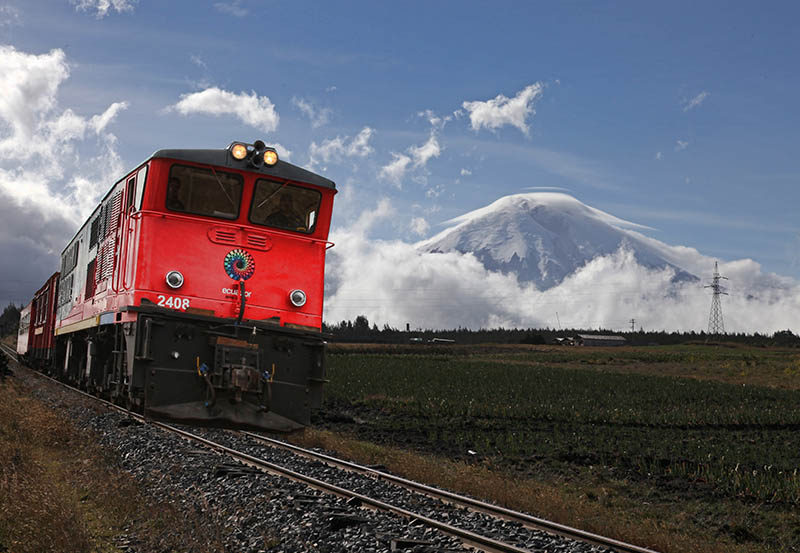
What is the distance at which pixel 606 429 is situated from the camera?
2084 cm

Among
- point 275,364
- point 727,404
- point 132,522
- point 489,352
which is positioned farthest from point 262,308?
point 489,352

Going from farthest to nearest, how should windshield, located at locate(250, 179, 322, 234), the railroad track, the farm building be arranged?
the farm building < windshield, located at locate(250, 179, 322, 234) < the railroad track

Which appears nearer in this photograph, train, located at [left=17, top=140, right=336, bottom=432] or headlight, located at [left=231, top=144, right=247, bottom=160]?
train, located at [left=17, top=140, right=336, bottom=432]

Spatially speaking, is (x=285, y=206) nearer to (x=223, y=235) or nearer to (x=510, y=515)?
(x=223, y=235)

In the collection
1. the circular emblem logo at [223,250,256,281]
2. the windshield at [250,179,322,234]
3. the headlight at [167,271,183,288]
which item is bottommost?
the headlight at [167,271,183,288]

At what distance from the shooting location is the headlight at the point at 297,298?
1170 cm

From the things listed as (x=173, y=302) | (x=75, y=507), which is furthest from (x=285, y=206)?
(x=75, y=507)

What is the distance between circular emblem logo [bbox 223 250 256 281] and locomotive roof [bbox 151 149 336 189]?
1.29m

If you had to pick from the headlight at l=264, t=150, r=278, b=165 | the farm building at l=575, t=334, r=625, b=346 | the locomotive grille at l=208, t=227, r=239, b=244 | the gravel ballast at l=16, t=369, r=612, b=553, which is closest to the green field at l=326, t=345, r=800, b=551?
the gravel ballast at l=16, t=369, r=612, b=553

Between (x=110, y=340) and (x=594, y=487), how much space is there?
356 inches

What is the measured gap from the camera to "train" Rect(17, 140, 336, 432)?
35.2 feet

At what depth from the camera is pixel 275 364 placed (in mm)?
11312

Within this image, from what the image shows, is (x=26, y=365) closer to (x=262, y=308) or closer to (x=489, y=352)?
(x=262, y=308)

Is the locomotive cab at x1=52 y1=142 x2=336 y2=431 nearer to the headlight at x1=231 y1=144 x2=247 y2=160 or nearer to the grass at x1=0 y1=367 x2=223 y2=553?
the headlight at x1=231 y1=144 x2=247 y2=160
